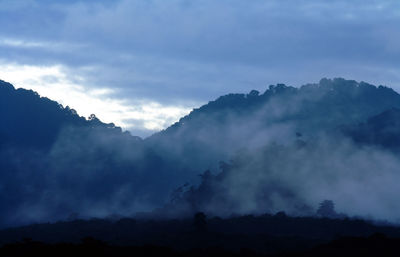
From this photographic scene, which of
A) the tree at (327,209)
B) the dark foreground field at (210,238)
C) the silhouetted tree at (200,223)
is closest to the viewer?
the dark foreground field at (210,238)

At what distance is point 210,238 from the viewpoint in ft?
349

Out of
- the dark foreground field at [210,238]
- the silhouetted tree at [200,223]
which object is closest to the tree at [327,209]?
the dark foreground field at [210,238]

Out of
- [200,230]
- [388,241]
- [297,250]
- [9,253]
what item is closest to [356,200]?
[200,230]

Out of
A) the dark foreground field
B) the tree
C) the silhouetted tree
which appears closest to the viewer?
the dark foreground field

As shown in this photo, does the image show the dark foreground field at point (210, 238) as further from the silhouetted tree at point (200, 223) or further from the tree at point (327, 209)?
the tree at point (327, 209)

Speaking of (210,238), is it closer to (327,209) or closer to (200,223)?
(200,223)

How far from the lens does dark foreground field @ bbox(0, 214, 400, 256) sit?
75.8 metres

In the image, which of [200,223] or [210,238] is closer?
[210,238]

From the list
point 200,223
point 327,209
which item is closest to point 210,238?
point 200,223

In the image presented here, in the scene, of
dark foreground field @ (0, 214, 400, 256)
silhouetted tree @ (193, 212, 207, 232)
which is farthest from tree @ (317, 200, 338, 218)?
silhouetted tree @ (193, 212, 207, 232)

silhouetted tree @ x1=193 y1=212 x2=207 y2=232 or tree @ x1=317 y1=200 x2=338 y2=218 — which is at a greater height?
tree @ x1=317 y1=200 x2=338 y2=218

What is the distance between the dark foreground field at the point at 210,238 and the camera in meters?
75.8

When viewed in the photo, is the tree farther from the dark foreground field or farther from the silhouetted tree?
the silhouetted tree

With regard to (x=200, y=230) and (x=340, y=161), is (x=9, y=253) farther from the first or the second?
(x=340, y=161)
